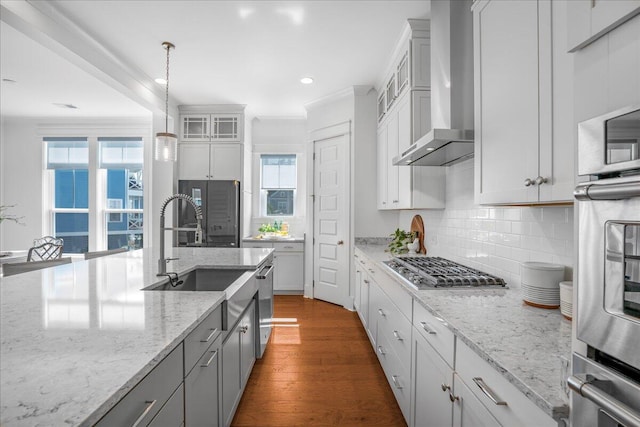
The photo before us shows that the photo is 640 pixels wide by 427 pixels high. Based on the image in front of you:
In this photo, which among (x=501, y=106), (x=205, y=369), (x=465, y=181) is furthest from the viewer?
(x=465, y=181)

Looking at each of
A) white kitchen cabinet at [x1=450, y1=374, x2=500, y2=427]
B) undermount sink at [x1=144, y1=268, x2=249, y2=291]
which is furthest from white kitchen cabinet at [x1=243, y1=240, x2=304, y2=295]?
white kitchen cabinet at [x1=450, y1=374, x2=500, y2=427]

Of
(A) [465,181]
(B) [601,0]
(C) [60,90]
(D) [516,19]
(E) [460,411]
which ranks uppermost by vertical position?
(C) [60,90]

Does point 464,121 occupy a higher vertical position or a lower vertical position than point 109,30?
lower

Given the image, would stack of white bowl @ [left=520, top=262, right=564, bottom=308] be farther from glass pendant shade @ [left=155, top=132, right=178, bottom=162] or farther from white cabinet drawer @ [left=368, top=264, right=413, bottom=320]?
glass pendant shade @ [left=155, top=132, right=178, bottom=162]

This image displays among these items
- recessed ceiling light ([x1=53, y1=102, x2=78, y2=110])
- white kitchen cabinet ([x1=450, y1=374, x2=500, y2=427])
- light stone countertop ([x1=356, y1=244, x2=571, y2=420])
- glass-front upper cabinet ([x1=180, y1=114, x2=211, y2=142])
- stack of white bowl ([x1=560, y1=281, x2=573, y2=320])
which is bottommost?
white kitchen cabinet ([x1=450, y1=374, x2=500, y2=427])

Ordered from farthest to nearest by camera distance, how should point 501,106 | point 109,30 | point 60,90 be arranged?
point 60,90
point 109,30
point 501,106

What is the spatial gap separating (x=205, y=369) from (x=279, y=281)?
3710mm

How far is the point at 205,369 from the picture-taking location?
1307 millimetres

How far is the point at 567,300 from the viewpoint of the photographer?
3.95 feet

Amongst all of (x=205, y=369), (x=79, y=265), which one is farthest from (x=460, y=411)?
(x=79, y=265)

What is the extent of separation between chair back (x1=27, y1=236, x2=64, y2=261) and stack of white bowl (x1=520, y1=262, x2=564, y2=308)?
5338mm

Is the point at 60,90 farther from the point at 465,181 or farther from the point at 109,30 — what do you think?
the point at 465,181

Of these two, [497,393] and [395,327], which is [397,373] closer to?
[395,327]

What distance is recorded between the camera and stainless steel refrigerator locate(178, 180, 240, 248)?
478cm
